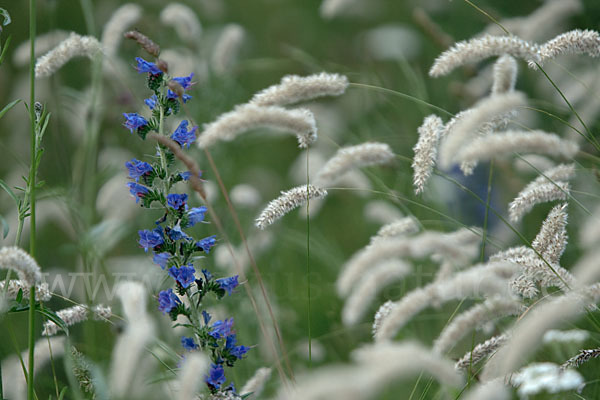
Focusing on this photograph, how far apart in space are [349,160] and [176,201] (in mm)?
493

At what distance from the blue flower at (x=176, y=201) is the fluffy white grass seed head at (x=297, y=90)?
339mm

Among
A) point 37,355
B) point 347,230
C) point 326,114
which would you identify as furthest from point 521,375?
point 326,114

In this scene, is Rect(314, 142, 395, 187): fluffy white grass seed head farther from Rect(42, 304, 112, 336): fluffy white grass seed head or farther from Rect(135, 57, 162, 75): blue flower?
Rect(42, 304, 112, 336): fluffy white grass seed head

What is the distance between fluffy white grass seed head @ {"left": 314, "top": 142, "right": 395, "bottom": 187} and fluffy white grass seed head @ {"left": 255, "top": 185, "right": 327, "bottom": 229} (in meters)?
0.16

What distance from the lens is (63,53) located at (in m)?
2.31

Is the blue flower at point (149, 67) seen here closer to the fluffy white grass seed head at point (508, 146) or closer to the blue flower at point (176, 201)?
the blue flower at point (176, 201)

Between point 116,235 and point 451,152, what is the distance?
5.35 ft

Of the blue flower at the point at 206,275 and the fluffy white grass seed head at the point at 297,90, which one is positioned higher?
the fluffy white grass seed head at the point at 297,90

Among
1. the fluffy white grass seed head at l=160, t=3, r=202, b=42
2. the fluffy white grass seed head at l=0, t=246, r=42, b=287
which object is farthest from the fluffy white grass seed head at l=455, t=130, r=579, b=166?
the fluffy white grass seed head at l=160, t=3, r=202, b=42

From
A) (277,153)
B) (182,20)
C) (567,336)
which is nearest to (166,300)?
(567,336)

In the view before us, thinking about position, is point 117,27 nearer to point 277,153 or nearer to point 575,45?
point 575,45

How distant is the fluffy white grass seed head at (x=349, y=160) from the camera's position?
1.69 meters

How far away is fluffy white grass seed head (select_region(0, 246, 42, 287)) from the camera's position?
145 cm

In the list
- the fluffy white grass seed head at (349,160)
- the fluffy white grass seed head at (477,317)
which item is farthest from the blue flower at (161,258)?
the fluffy white grass seed head at (477,317)
